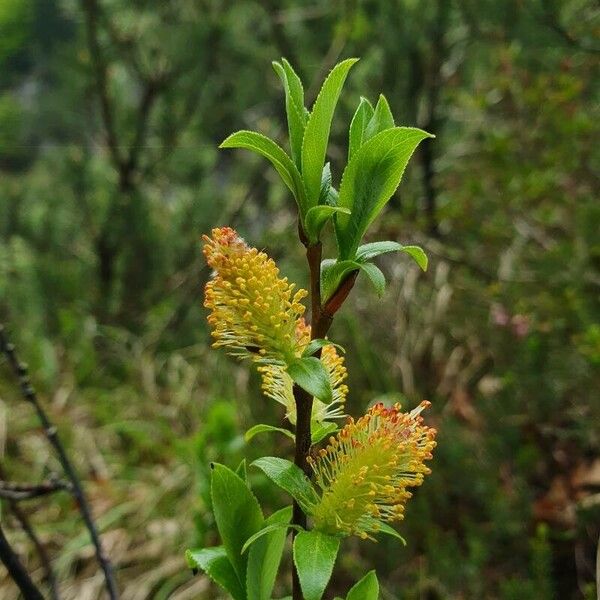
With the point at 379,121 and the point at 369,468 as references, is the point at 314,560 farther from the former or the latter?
the point at 379,121

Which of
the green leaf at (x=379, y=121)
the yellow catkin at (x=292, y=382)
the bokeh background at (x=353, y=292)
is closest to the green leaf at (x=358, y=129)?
the green leaf at (x=379, y=121)

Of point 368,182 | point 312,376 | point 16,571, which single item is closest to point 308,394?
point 312,376

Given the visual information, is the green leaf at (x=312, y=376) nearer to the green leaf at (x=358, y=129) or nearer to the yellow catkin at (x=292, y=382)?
the yellow catkin at (x=292, y=382)

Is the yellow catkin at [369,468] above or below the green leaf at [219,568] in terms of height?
above

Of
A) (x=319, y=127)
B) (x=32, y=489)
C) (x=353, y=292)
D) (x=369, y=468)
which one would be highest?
(x=319, y=127)

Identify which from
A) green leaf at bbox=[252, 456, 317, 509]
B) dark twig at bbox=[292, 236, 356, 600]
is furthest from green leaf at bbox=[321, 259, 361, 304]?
green leaf at bbox=[252, 456, 317, 509]
